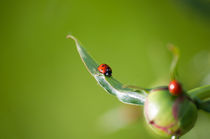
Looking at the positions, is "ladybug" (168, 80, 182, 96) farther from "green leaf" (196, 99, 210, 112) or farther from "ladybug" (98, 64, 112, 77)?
"ladybug" (98, 64, 112, 77)

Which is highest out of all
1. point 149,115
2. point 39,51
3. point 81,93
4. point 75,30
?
point 75,30

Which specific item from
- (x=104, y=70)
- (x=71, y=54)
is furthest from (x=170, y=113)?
(x=71, y=54)

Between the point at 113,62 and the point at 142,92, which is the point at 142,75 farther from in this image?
the point at 142,92

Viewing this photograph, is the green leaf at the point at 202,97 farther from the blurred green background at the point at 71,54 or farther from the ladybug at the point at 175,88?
the blurred green background at the point at 71,54

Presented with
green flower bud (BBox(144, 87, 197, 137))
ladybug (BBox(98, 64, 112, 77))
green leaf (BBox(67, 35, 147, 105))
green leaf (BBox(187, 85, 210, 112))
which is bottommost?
green flower bud (BBox(144, 87, 197, 137))

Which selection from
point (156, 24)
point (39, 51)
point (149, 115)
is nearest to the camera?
point (149, 115)

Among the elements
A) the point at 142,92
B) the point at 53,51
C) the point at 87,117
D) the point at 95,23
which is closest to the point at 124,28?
the point at 95,23

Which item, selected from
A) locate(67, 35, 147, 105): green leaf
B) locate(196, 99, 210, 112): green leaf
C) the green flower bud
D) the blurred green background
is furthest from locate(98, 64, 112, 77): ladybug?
the blurred green background
